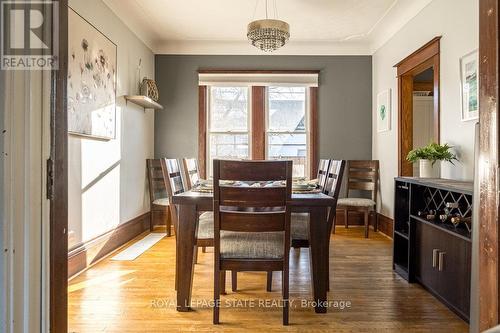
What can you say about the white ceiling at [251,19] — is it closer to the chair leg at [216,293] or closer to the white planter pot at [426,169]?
the white planter pot at [426,169]

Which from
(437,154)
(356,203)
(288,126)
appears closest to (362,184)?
(356,203)

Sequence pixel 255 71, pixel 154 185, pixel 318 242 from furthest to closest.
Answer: pixel 255 71 < pixel 154 185 < pixel 318 242

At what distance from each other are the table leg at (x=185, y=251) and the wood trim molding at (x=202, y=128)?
2.74 meters

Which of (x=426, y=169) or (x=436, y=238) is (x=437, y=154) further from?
(x=436, y=238)

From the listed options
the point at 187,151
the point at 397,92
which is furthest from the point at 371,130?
the point at 187,151

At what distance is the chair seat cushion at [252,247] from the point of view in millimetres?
1903

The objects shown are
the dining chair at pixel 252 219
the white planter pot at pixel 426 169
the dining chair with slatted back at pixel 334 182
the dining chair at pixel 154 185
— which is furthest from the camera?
the dining chair at pixel 154 185

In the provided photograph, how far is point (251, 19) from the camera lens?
3861 mm

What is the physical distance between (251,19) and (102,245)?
9.87 feet

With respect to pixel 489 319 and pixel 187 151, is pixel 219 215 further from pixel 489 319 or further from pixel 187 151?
pixel 187 151

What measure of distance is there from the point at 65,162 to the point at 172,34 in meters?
4.02

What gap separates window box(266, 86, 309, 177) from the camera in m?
4.75

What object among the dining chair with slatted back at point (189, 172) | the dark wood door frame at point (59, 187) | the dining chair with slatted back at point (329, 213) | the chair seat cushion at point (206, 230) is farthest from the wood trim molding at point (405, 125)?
the dark wood door frame at point (59, 187)

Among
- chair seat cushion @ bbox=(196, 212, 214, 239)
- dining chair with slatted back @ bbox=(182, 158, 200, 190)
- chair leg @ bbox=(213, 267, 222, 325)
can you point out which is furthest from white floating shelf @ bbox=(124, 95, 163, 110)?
chair leg @ bbox=(213, 267, 222, 325)
